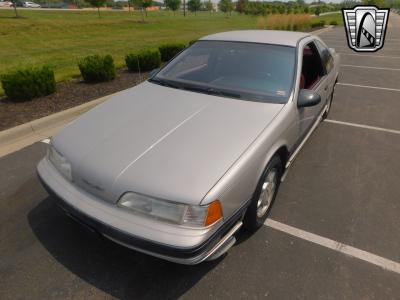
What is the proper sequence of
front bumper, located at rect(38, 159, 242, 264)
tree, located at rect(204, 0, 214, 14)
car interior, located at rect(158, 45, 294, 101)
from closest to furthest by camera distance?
front bumper, located at rect(38, 159, 242, 264)
car interior, located at rect(158, 45, 294, 101)
tree, located at rect(204, 0, 214, 14)

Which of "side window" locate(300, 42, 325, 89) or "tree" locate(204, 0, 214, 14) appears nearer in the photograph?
"side window" locate(300, 42, 325, 89)

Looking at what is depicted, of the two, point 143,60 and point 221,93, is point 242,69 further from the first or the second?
point 143,60

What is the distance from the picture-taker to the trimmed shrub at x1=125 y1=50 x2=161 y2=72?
8.31m

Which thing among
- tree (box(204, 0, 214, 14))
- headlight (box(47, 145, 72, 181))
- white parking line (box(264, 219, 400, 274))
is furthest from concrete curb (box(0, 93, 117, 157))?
tree (box(204, 0, 214, 14))

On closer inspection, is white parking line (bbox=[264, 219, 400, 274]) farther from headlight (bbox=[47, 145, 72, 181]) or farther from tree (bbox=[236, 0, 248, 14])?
tree (bbox=[236, 0, 248, 14])

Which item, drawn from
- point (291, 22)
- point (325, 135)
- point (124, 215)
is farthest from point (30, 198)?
point (291, 22)

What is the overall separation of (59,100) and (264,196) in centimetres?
486

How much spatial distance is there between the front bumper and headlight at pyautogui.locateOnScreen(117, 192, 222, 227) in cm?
5

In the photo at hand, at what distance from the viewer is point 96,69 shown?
708cm

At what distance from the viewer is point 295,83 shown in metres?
3.19

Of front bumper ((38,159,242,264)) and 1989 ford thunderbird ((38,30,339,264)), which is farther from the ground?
1989 ford thunderbird ((38,30,339,264))

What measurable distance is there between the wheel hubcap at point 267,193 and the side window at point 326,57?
2300mm

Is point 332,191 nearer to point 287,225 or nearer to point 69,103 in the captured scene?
point 287,225

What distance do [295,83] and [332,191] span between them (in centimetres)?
137
